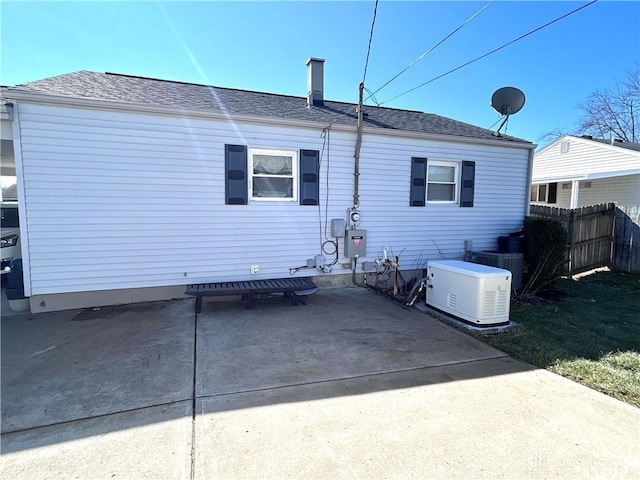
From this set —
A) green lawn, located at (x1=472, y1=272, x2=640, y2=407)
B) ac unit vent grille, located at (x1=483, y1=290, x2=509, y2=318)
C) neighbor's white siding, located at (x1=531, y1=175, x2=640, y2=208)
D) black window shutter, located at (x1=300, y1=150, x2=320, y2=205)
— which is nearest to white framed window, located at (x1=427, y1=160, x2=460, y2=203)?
black window shutter, located at (x1=300, y1=150, x2=320, y2=205)

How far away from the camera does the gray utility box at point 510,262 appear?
6422mm

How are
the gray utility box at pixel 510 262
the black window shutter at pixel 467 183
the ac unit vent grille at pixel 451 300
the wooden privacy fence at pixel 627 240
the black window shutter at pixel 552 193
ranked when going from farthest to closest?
the black window shutter at pixel 552 193 → the wooden privacy fence at pixel 627 240 → the black window shutter at pixel 467 183 → the gray utility box at pixel 510 262 → the ac unit vent grille at pixel 451 300

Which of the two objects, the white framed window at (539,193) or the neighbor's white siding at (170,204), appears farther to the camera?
the white framed window at (539,193)

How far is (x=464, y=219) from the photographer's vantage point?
24.9 feet

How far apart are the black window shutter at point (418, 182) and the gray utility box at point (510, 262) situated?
66.8 inches

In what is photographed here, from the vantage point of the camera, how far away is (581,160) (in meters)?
13.1

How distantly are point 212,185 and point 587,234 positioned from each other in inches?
353

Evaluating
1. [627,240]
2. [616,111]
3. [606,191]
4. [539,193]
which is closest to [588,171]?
[606,191]

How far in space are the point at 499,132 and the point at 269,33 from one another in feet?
18.7

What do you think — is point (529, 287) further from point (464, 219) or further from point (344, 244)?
point (344, 244)

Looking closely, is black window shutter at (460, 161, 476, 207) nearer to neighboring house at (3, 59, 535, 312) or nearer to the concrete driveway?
neighboring house at (3, 59, 535, 312)

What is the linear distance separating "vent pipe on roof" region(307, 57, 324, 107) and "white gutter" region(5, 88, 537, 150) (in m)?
1.77

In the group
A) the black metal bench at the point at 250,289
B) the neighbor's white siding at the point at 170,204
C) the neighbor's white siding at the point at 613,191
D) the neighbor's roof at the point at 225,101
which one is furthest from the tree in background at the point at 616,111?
the black metal bench at the point at 250,289

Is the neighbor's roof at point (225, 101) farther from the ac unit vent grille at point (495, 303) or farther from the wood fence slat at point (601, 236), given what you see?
the ac unit vent grille at point (495, 303)
